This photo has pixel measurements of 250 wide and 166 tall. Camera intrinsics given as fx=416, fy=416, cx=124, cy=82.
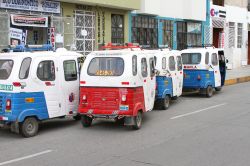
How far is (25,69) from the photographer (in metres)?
9.62

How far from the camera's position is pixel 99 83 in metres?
10.3

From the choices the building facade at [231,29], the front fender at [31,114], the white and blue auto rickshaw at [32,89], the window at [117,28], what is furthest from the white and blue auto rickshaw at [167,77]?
the building facade at [231,29]

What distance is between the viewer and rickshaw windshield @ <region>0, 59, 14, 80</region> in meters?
9.57

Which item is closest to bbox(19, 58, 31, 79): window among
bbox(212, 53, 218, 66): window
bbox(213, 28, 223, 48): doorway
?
bbox(212, 53, 218, 66): window

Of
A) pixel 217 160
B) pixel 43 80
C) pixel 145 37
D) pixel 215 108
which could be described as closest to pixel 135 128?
pixel 43 80

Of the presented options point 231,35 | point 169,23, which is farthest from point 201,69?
point 231,35

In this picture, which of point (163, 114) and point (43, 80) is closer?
point (43, 80)

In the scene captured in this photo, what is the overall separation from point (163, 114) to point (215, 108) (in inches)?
79.5

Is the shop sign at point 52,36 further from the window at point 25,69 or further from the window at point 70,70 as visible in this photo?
the window at point 25,69

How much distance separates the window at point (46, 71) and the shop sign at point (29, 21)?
713 centimetres

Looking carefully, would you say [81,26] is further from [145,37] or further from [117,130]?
[117,130]

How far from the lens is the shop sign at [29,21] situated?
16703mm

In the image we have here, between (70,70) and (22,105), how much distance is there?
1.98 m

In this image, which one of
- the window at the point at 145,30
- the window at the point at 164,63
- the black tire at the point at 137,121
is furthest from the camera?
the window at the point at 145,30
